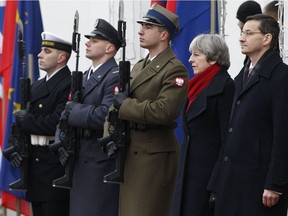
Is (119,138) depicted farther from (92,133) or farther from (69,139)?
(69,139)

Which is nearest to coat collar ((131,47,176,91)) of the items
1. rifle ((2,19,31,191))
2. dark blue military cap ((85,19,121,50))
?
dark blue military cap ((85,19,121,50))

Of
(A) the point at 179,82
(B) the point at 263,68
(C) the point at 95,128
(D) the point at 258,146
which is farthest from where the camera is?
(C) the point at 95,128

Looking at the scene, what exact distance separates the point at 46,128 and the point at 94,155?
69 centimetres

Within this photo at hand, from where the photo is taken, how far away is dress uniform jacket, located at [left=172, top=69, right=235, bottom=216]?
5.70 metres

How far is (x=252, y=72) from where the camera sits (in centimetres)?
523

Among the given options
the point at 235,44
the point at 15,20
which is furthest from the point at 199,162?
the point at 15,20

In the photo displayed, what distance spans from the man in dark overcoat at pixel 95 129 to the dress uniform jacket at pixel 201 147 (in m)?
0.85

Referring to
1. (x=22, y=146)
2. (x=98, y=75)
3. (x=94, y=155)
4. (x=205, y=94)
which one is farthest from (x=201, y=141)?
(x=22, y=146)

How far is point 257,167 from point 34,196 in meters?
2.72

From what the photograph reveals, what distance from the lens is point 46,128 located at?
703 cm

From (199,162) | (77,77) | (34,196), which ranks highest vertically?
(77,77)

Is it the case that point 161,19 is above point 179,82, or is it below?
above

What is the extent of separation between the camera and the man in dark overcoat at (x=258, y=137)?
4.87 metres

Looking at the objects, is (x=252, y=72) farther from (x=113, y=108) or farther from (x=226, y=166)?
(x=113, y=108)
